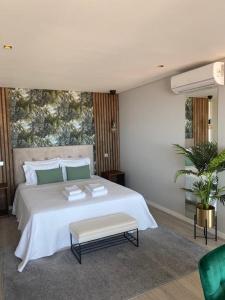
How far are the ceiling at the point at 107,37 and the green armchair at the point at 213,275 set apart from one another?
1785 millimetres

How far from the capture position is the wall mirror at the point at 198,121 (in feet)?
11.4

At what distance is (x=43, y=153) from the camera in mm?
5117

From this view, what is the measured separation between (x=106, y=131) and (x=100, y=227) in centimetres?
325

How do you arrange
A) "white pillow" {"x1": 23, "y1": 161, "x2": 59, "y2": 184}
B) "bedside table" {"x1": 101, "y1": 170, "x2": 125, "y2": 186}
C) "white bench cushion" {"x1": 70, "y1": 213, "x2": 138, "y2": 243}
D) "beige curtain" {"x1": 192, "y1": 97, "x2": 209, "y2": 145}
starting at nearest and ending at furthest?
"white bench cushion" {"x1": 70, "y1": 213, "x2": 138, "y2": 243} < "beige curtain" {"x1": 192, "y1": 97, "x2": 209, "y2": 145} < "white pillow" {"x1": 23, "y1": 161, "x2": 59, "y2": 184} < "bedside table" {"x1": 101, "y1": 170, "x2": 125, "y2": 186}

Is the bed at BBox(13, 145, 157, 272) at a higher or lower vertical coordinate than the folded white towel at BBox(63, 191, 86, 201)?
lower

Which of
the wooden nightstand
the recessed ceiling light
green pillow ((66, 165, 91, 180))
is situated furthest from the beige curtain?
the wooden nightstand

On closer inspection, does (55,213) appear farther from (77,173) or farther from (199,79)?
(199,79)

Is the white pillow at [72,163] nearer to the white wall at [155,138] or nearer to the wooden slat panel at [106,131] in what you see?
the wooden slat panel at [106,131]

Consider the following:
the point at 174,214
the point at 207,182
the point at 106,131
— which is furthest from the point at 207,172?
the point at 106,131

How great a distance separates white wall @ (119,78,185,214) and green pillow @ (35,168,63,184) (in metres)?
1.80

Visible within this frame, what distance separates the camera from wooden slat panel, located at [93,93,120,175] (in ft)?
18.8

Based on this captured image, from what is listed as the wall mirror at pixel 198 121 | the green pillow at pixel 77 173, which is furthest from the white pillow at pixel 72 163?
the wall mirror at pixel 198 121

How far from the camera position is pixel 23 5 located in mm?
1753

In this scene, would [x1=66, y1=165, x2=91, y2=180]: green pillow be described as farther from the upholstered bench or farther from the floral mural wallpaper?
the upholstered bench
